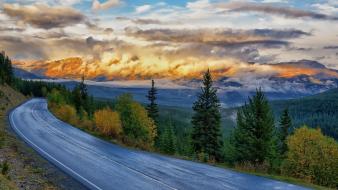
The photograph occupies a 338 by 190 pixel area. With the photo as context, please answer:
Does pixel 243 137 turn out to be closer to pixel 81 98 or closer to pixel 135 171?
pixel 135 171

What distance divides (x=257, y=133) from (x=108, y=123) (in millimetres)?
17459

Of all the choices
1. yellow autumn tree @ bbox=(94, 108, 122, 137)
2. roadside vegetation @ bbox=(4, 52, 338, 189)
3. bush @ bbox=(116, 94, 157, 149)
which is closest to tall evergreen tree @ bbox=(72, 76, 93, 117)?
roadside vegetation @ bbox=(4, 52, 338, 189)

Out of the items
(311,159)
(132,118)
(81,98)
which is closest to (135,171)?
(311,159)

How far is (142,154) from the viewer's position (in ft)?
93.0

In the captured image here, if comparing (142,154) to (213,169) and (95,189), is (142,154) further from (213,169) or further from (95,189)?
(95,189)

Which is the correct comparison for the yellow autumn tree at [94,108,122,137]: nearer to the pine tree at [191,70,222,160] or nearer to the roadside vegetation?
the roadside vegetation

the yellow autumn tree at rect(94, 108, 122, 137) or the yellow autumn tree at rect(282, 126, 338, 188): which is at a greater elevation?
the yellow autumn tree at rect(94, 108, 122, 137)

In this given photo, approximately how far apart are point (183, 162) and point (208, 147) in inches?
913

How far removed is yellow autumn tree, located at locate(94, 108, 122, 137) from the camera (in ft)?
130

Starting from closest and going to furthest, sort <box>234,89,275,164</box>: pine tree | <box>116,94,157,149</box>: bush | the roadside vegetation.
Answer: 1. the roadside vegetation
2. <box>234,89,275,164</box>: pine tree
3. <box>116,94,157,149</box>: bush

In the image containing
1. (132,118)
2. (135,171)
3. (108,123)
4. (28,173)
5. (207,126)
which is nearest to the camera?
(28,173)

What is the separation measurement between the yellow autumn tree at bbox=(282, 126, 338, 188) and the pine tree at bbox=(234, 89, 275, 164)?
20.5 feet

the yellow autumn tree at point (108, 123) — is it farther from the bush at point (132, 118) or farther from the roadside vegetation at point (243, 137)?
the bush at point (132, 118)

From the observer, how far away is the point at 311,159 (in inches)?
1460
